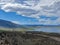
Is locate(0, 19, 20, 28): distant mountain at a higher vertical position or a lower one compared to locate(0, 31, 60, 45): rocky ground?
higher

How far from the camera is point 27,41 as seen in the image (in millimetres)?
3191

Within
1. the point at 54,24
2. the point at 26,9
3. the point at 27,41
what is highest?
the point at 26,9

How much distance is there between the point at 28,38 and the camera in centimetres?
320

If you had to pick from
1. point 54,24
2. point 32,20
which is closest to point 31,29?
point 32,20

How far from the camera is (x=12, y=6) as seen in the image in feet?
10.7

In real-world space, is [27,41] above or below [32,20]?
below

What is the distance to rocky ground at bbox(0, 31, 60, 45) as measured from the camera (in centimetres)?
318

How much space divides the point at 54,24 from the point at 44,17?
0.18m

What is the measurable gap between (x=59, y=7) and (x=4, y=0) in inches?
33.4

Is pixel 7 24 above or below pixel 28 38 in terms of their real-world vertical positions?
above

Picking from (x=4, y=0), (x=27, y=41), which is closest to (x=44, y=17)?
(x=27, y=41)

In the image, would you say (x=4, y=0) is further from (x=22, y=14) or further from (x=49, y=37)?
(x=49, y=37)

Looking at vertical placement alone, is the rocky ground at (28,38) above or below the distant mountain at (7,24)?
below

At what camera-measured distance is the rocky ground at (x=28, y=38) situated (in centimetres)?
318
